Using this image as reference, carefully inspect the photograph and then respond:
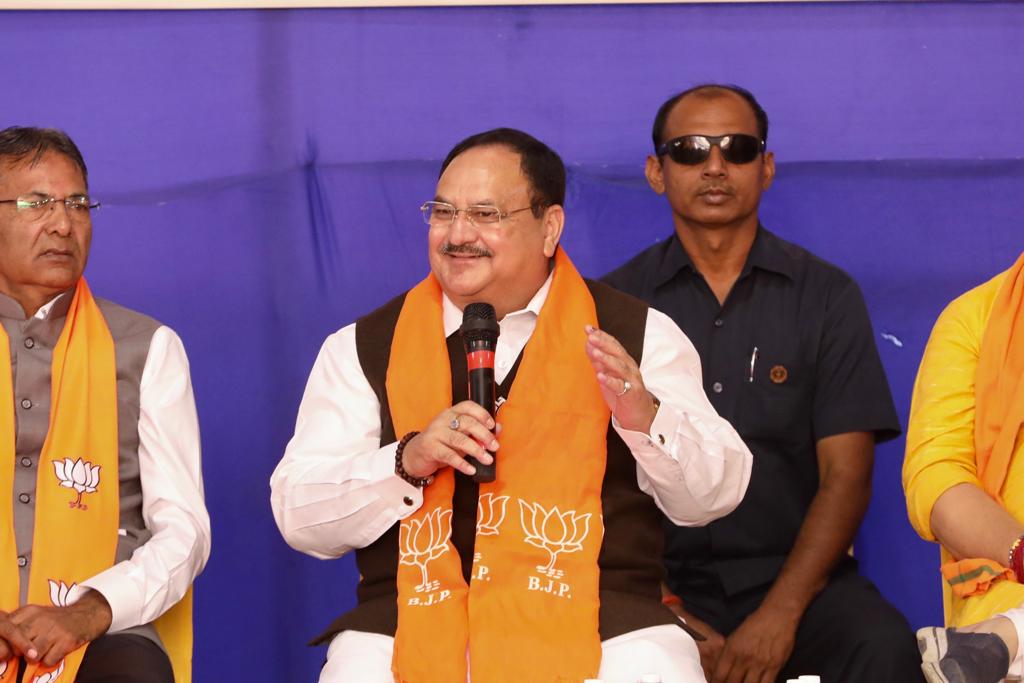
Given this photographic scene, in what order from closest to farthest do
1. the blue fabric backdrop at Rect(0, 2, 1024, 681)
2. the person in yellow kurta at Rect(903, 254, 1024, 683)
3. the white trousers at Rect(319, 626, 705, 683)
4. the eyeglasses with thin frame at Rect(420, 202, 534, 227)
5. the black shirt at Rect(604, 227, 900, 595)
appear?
the white trousers at Rect(319, 626, 705, 683) < the person in yellow kurta at Rect(903, 254, 1024, 683) < the eyeglasses with thin frame at Rect(420, 202, 534, 227) < the black shirt at Rect(604, 227, 900, 595) < the blue fabric backdrop at Rect(0, 2, 1024, 681)

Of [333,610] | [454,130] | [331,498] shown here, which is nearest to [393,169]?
[454,130]

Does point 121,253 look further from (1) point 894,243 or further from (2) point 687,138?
(1) point 894,243

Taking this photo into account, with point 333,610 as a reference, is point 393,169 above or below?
above

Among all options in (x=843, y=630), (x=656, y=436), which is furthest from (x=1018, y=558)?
(x=656, y=436)

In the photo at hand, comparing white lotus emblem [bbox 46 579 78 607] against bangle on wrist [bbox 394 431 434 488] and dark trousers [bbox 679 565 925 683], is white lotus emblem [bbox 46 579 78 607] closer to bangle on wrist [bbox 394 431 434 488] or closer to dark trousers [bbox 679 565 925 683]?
bangle on wrist [bbox 394 431 434 488]

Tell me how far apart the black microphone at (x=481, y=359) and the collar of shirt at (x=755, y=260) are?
4.36 feet

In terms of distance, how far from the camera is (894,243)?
17.0 feet

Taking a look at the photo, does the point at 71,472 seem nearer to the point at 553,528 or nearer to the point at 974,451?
the point at 553,528

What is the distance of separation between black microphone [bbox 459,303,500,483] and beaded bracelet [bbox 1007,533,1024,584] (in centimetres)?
120

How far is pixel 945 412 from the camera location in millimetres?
3779

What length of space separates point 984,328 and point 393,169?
2.17m

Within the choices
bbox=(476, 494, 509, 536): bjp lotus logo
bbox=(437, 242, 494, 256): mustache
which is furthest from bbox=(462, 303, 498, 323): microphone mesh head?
bbox=(476, 494, 509, 536): bjp lotus logo

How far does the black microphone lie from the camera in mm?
3289

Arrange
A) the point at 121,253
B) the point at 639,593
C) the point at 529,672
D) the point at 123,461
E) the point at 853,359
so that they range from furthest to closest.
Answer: the point at 121,253 → the point at 853,359 → the point at 123,461 → the point at 639,593 → the point at 529,672
